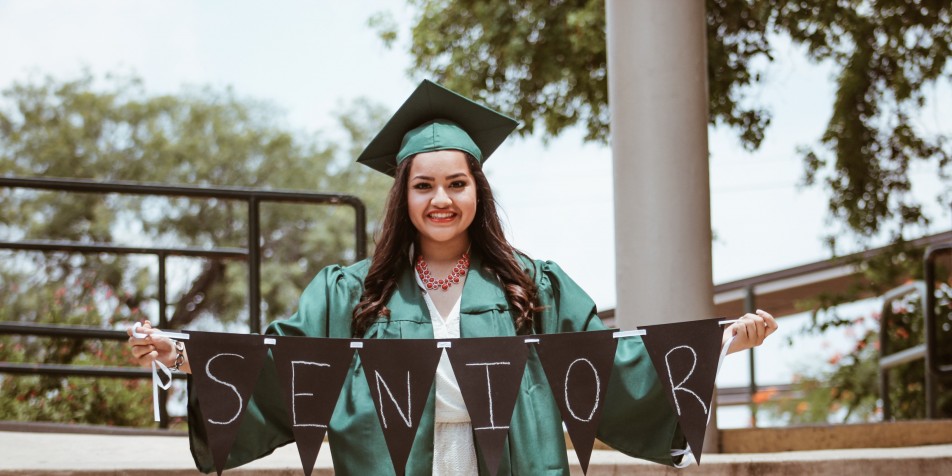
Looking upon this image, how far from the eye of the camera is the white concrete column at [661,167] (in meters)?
4.49

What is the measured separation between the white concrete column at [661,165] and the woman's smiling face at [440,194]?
178 centimetres

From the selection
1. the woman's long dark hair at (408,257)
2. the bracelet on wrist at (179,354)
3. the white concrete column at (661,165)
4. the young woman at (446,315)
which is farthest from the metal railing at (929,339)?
the bracelet on wrist at (179,354)

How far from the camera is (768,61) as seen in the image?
22.4 ft

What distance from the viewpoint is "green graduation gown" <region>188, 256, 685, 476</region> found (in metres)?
2.74

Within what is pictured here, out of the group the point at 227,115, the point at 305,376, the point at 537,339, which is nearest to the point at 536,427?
the point at 537,339

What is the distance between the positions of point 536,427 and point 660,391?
13.0 inches

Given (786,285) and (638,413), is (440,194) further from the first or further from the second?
(786,285)

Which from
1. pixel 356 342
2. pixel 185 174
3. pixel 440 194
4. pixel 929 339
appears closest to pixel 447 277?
pixel 440 194

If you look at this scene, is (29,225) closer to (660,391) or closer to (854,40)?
(854,40)

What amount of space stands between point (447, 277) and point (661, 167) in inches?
72.9

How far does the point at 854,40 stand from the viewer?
23.9ft

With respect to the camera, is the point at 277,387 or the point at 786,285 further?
the point at 786,285

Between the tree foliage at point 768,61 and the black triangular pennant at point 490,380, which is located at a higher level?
the tree foliage at point 768,61

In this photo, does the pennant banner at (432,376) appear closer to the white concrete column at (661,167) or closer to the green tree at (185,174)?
the white concrete column at (661,167)
